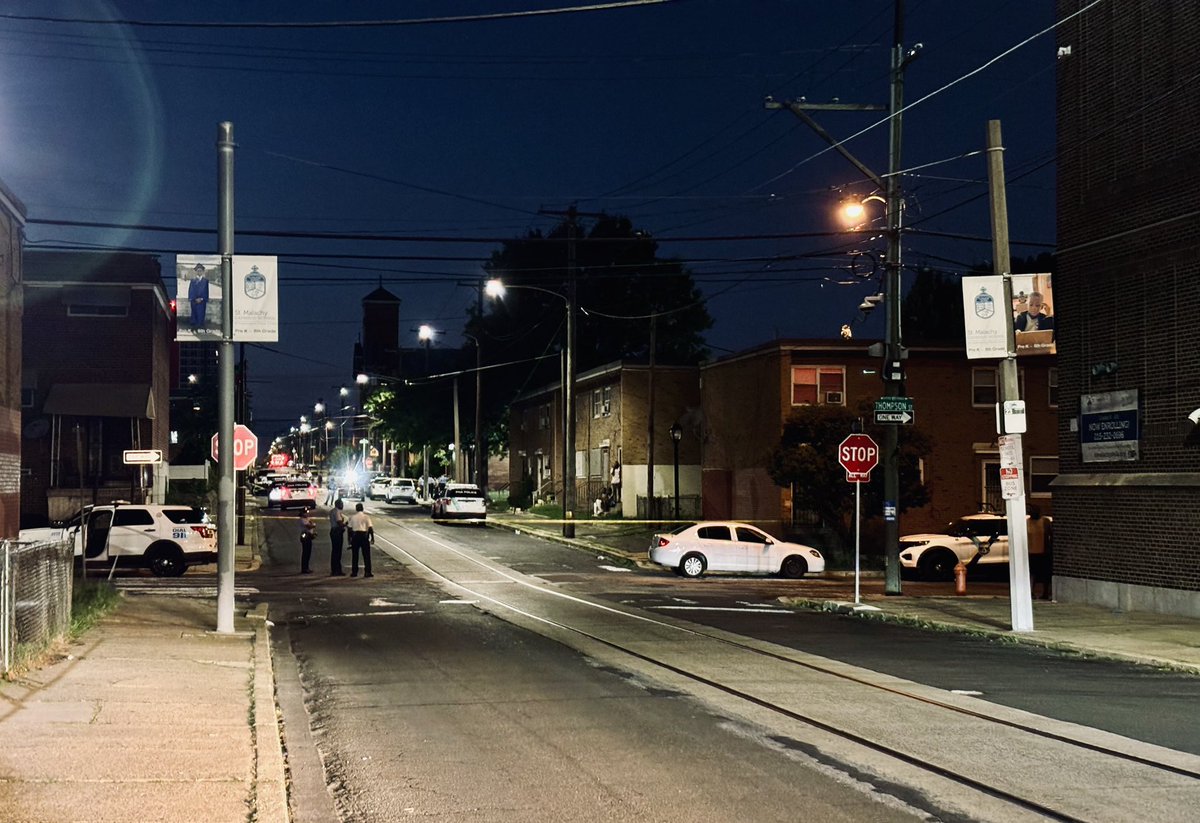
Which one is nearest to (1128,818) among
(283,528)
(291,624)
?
(291,624)

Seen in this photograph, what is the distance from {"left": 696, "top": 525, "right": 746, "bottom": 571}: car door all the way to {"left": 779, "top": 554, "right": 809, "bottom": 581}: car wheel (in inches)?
42.2

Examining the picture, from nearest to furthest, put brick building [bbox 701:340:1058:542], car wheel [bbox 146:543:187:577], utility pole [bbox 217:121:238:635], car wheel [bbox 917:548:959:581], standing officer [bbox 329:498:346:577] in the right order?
utility pole [bbox 217:121:238:635]
car wheel [bbox 146:543:187:577]
standing officer [bbox 329:498:346:577]
car wheel [bbox 917:548:959:581]
brick building [bbox 701:340:1058:542]

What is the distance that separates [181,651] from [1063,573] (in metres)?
16.7

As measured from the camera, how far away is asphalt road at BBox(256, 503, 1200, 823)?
330 inches

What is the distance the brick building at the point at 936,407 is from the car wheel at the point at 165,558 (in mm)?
20899

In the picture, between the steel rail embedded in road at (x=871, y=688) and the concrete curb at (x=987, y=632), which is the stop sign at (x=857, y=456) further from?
the steel rail embedded in road at (x=871, y=688)

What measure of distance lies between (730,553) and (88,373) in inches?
1170

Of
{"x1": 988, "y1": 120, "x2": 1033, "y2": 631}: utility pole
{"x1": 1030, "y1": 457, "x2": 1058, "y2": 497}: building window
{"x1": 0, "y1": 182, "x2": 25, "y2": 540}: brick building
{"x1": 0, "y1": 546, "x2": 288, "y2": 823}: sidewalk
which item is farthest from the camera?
{"x1": 1030, "y1": 457, "x2": 1058, "y2": 497}: building window

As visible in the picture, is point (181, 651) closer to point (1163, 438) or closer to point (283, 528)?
point (1163, 438)

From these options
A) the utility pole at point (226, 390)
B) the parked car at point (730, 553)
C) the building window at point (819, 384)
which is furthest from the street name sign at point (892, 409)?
the building window at point (819, 384)

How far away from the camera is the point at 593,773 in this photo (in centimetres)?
912

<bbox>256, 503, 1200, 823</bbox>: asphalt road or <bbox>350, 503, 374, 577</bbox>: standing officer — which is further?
<bbox>350, 503, 374, 577</bbox>: standing officer

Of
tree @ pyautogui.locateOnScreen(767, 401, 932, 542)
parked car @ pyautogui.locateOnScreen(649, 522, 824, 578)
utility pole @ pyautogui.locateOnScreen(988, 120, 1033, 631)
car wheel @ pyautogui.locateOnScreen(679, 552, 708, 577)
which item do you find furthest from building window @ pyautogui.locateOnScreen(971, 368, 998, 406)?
utility pole @ pyautogui.locateOnScreen(988, 120, 1033, 631)

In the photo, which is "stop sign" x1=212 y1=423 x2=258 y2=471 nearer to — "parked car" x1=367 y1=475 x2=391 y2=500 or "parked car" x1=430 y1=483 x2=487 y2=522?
"parked car" x1=430 y1=483 x2=487 y2=522
